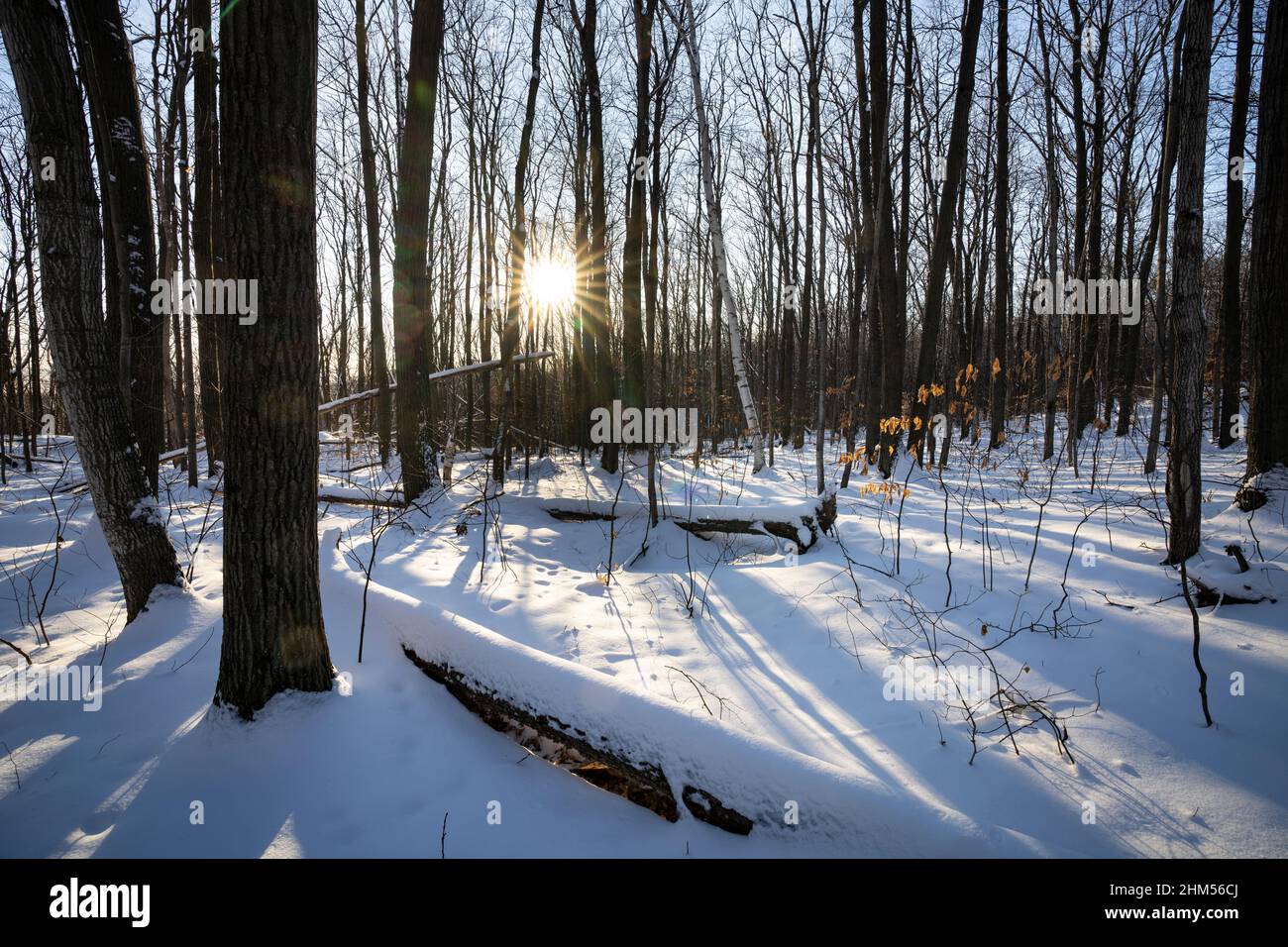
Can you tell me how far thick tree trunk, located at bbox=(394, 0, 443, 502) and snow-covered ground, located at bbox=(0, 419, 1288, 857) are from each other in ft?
9.55

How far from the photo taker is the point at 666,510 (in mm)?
6223

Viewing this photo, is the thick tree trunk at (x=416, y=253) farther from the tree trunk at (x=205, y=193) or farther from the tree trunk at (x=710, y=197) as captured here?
the tree trunk at (x=710, y=197)

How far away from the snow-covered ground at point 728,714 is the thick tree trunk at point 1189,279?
0.51 m

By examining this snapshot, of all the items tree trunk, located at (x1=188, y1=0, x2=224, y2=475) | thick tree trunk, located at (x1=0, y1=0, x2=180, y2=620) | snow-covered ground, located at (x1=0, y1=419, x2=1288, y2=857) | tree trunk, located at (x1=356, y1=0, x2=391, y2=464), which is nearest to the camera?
snow-covered ground, located at (x1=0, y1=419, x2=1288, y2=857)

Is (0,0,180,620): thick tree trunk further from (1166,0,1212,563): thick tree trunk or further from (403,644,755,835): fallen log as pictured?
(1166,0,1212,563): thick tree trunk

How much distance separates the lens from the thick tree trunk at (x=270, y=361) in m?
2.15

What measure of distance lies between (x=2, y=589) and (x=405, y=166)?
18.4ft

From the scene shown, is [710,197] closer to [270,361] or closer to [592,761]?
[270,361]

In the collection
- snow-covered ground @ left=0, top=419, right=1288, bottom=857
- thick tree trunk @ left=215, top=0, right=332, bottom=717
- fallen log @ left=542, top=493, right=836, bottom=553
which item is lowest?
snow-covered ground @ left=0, top=419, right=1288, bottom=857

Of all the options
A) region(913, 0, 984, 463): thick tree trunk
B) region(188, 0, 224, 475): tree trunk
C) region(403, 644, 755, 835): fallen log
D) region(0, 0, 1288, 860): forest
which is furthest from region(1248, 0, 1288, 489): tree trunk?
region(188, 0, 224, 475): tree trunk

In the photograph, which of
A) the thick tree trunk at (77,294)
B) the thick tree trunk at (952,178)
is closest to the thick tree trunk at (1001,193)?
the thick tree trunk at (952,178)

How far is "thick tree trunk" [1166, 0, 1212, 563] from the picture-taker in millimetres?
3373
